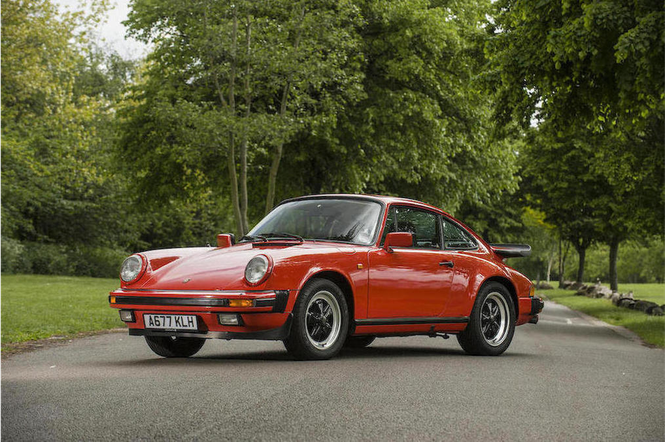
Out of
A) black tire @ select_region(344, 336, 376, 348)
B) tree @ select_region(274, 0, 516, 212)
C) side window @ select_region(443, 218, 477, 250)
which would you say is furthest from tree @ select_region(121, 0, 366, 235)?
side window @ select_region(443, 218, 477, 250)

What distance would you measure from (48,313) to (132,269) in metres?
8.55

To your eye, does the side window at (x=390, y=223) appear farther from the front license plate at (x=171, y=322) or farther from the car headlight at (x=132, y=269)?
the car headlight at (x=132, y=269)

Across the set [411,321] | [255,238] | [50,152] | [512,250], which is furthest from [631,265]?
[255,238]

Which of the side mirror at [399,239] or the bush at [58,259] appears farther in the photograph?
the bush at [58,259]

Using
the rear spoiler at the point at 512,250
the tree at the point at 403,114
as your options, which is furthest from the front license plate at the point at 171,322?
the tree at the point at 403,114

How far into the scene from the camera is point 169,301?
782cm

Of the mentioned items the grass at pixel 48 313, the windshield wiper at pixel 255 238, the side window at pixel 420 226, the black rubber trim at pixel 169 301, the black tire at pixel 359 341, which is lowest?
the grass at pixel 48 313

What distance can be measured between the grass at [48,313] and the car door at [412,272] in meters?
4.93

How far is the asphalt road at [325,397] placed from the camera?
4988mm

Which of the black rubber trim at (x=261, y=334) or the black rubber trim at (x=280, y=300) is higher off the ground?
the black rubber trim at (x=280, y=300)

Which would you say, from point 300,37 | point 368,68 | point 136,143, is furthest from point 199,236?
point 300,37

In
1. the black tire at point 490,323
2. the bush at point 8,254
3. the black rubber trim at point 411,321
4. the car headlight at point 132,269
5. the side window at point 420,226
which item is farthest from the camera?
the bush at point 8,254

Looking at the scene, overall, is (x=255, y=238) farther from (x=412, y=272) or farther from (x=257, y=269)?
(x=412, y=272)

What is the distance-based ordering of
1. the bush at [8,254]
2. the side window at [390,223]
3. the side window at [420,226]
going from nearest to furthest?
the side window at [390,223] < the side window at [420,226] < the bush at [8,254]
